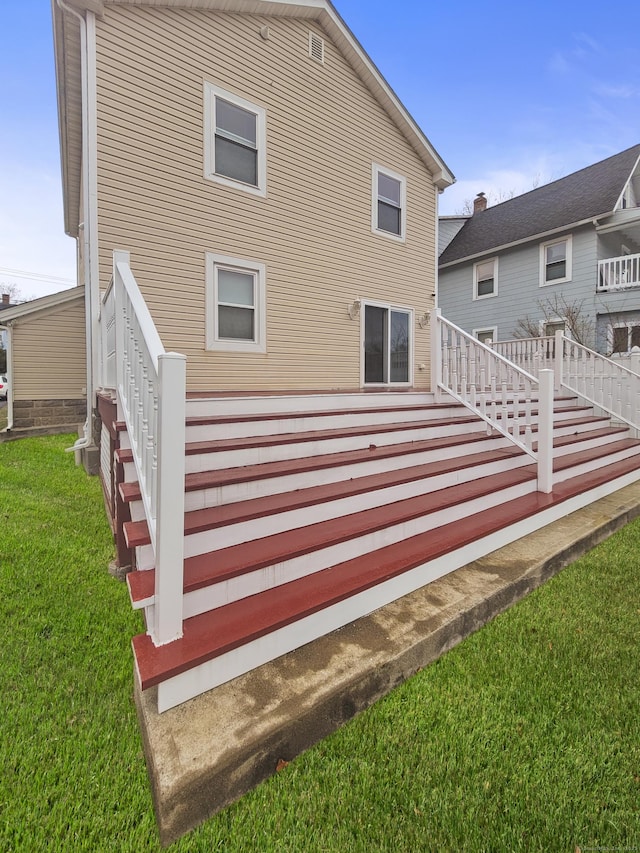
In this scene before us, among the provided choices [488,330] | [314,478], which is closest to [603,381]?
[314,478]

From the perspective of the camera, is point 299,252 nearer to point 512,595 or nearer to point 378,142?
point 378,142

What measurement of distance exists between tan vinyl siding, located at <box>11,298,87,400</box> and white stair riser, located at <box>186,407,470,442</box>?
22.0ft

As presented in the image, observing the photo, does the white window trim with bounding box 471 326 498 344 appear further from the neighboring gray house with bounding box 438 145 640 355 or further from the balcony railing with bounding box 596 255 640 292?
the balcony railing with bounding box 596 255 640 292

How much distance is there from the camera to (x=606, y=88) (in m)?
14.7

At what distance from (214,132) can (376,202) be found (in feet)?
11.0

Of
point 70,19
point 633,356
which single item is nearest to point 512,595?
point 633,356

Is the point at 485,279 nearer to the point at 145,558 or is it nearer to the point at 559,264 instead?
the point at 559,264

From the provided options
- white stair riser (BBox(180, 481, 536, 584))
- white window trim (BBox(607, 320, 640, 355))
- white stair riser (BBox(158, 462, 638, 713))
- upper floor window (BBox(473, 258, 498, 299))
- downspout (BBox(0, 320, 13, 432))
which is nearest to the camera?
white stair riser (BBox(158, 462, 638, 713))

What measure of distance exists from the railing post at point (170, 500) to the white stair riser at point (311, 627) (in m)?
0.20

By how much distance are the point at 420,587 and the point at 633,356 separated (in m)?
6.54

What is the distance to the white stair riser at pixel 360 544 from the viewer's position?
2.27m

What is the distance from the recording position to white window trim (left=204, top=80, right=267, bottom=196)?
5.95 metres

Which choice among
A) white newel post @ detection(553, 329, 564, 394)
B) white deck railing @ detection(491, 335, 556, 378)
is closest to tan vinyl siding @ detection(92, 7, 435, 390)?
white deck railing @ detection(491, 335, 556, 378)

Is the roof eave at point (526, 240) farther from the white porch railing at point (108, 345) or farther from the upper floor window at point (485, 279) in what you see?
the white porch railing at point (108, 345)
